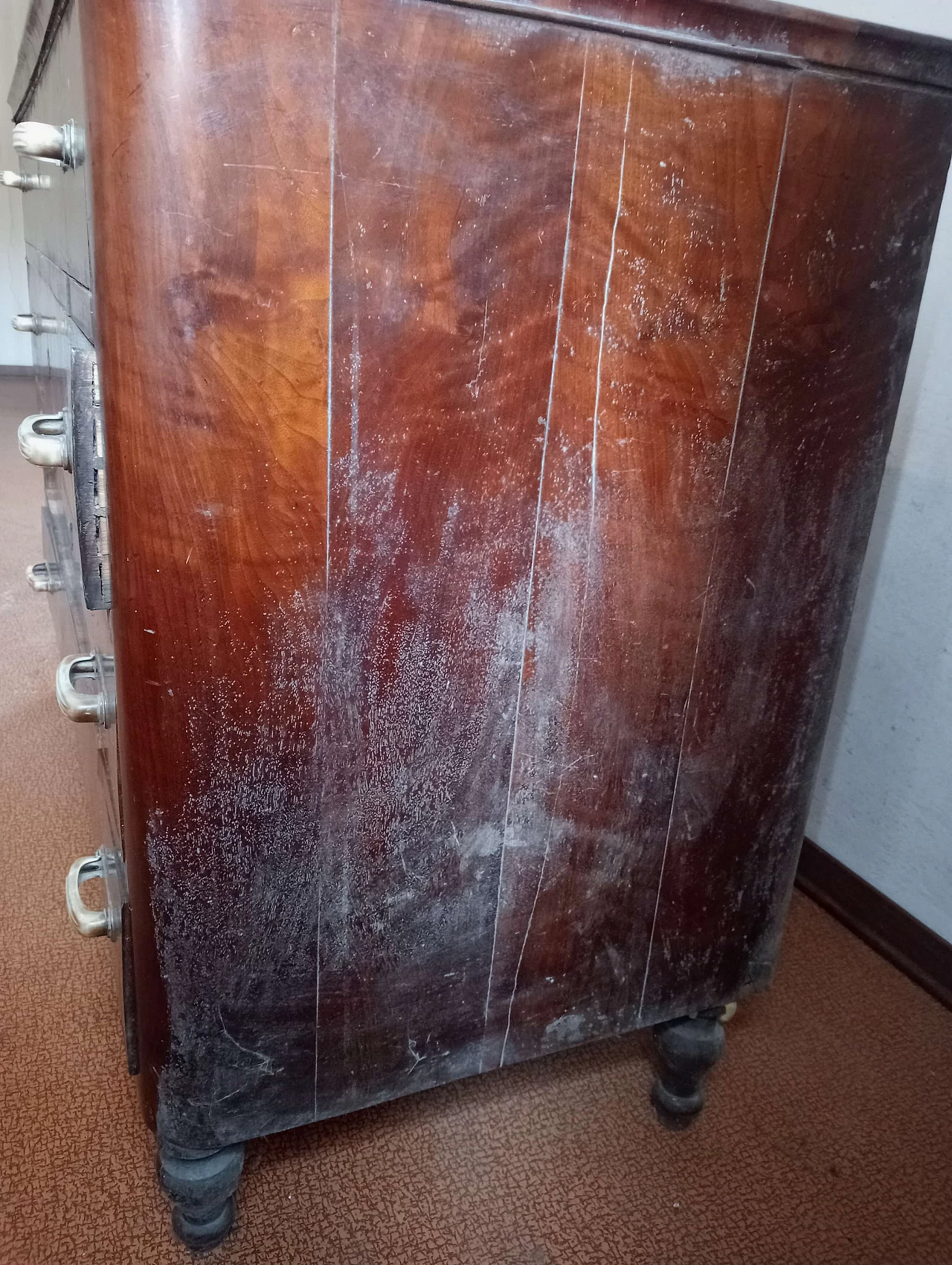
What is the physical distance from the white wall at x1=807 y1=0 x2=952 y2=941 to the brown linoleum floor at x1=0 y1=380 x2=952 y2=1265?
164 millimetres

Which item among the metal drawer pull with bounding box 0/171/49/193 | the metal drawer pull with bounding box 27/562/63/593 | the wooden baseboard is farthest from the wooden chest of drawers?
the wooden baseboard

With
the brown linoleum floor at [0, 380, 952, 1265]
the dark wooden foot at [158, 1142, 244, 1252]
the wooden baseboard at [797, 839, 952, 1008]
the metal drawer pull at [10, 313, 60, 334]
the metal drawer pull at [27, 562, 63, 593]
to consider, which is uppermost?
the metal drawer pull at [10, 313, 60, 334]

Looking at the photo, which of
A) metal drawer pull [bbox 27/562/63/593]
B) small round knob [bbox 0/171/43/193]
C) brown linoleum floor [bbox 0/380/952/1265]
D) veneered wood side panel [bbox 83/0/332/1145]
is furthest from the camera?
metal drawer pull [bbox 27/562/63/593]

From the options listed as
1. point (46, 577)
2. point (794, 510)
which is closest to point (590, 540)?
point (794, 510)

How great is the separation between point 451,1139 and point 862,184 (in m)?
0.88

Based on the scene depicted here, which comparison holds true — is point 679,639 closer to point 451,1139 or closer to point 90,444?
point 90,444

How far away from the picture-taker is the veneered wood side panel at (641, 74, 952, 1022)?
1.90 ft

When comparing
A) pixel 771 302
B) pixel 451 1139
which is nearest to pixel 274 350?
pixel 771 302

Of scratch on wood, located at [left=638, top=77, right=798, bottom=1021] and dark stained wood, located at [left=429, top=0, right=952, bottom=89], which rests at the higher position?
dark stained wood, located at [left=429, top=0, right=952, bottom=89]

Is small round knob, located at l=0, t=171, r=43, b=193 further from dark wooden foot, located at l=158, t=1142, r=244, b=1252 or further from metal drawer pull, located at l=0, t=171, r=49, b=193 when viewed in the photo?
dark wooden foot, located at l=158, t=1142, r=244, b=1252

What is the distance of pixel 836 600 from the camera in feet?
2.31

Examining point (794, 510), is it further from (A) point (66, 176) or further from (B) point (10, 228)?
(B) point (10, 228)

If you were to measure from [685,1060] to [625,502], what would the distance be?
22.4 inches

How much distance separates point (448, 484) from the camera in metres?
0.55
